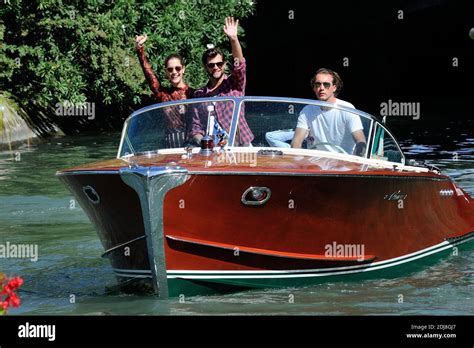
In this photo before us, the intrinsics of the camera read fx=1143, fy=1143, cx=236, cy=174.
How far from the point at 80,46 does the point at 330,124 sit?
54.1 feet

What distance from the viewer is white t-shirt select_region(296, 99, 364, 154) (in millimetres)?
9602

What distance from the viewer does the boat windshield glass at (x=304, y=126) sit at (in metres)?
9.51

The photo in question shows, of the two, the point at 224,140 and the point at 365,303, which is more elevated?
the point at 224,140

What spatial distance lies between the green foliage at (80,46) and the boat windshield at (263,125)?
15061mm

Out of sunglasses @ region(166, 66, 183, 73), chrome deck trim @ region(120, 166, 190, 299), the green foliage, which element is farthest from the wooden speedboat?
the green foliage

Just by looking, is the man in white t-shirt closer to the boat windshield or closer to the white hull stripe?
the boat windshield

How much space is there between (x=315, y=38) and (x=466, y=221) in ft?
119

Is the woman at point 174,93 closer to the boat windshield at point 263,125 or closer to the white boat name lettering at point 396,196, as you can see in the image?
the boat windshield at point 263,125

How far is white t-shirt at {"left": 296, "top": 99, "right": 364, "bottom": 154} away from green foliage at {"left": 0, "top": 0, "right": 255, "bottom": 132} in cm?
1551

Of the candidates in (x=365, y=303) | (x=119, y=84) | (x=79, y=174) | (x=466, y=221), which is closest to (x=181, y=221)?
(x=79, y=174)

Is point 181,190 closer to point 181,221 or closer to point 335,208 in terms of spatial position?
point 181,221

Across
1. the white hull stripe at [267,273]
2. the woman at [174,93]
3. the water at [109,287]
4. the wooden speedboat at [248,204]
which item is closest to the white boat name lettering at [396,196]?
the wooden speedboat at [248,204]

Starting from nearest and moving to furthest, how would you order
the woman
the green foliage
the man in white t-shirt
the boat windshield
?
the boat windshield → the man in white t-shirt → the woman → the green foliage
